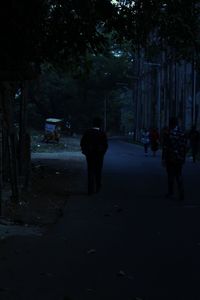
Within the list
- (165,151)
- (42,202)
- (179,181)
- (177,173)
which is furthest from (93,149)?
(42,202)

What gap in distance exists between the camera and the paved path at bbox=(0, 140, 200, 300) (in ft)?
22.9

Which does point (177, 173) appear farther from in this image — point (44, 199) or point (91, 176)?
point (44, 199)

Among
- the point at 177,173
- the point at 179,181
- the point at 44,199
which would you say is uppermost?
the point at 177,173

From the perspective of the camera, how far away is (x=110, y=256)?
343 inches

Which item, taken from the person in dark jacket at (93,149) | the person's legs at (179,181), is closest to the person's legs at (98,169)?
the person in dark jacket at (93,149)

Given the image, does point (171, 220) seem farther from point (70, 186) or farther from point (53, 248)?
point (70, 186)

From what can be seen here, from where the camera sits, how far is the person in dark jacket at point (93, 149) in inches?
639

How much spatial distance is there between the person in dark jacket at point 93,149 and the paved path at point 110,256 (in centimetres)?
205

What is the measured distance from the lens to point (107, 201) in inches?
587

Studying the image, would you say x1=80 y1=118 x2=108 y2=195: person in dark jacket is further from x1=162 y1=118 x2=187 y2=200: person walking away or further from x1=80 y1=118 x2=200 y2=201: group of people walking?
x1=162 y1=118 x2=187 y2=200: person walking away

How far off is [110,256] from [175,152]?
7014 millimetres

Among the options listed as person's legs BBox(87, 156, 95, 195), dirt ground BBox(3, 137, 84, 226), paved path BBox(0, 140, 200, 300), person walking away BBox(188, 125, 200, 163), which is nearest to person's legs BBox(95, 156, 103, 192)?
person's legs BBox(87, 156, 95, 195)

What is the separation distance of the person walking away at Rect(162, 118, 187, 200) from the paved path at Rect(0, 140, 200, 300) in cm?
132

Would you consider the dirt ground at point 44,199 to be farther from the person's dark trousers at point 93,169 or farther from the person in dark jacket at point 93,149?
the person in dark jacket at point 93,149
